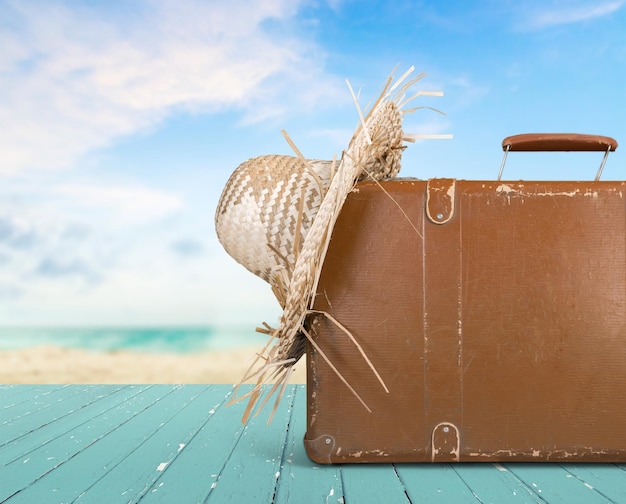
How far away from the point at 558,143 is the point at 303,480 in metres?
0.77

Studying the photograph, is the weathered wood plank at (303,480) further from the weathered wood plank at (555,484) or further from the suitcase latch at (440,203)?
the suitcase latch at (440,203)

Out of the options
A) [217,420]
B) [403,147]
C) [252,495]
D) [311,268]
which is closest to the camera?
[252,495]

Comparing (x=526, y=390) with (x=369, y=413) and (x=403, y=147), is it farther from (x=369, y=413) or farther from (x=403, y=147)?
(x=403, y=147)

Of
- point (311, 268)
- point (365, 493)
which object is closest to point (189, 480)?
point (365, 493)

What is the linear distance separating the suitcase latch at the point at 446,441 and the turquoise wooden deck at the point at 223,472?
1.0 inches

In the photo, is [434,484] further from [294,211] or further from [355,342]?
[294,211]

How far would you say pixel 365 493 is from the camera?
1019mm

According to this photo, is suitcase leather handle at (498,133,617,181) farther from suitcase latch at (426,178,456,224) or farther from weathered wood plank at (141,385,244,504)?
weathered wood plank at (141,385,244,504)

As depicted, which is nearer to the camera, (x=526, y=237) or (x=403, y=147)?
(x=526, y=237)

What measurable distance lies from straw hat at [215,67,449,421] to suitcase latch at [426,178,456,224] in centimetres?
12

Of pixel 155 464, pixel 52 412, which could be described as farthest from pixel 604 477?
pixel 52 412

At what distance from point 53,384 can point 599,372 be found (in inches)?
73.2

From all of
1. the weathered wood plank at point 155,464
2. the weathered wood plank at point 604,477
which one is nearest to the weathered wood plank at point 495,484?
the weathered wood plank at point 604,477

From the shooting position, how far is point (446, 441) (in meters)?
1.17
